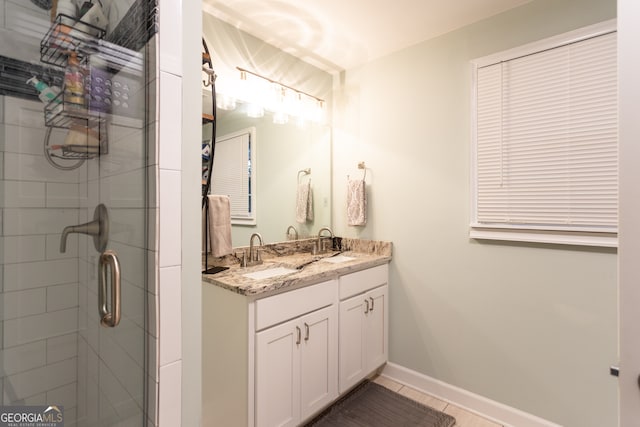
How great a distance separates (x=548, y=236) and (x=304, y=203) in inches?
65.2

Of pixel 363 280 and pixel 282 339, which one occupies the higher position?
pixel 363 280

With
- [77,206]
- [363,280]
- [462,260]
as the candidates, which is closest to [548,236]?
[462,260]

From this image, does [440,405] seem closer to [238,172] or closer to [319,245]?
[319,245]

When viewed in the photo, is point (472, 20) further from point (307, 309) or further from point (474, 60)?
point (307, 309)

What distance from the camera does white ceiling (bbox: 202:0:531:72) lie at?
1839 mm

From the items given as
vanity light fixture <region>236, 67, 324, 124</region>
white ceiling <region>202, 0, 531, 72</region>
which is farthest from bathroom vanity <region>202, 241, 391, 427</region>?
white ceiling <region>202, 0, 531, 72</region>

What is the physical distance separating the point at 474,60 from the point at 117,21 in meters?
1.97

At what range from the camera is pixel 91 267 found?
1.05 meters

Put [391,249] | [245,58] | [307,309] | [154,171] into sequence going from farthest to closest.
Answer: [391,249] → [245,58] → [307,309] → [154,171]

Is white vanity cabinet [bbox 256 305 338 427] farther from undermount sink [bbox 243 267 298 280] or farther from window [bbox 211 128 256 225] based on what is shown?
window [bbox 211 128 256 225]

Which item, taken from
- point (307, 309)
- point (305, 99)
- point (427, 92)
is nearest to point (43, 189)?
point (307, 309)

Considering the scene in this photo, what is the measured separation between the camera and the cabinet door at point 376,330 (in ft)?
7.22

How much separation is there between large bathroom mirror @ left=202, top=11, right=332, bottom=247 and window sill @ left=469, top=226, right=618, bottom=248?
1.27 metres

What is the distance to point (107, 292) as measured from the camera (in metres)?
0.94
